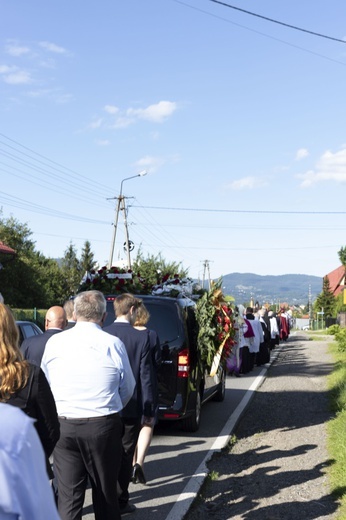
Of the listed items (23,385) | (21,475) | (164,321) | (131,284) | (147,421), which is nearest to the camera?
(21,475)

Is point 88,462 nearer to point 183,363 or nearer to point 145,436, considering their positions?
point 145,436

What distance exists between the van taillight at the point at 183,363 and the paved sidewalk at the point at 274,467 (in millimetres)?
1090

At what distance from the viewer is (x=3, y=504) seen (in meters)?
1.69

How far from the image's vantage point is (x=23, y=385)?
3.15m

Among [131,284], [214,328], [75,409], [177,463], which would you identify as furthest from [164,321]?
[75,409]

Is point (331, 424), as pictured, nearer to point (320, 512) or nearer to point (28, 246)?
point (320, 512)

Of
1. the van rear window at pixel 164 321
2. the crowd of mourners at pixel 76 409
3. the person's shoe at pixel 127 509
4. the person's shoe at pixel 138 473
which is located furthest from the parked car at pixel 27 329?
the person's shoe at pixel 127 509

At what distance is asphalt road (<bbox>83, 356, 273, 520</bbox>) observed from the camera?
6.14 meters

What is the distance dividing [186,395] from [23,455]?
7.45 metres

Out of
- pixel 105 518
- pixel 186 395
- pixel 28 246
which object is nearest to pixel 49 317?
pixel 105 518

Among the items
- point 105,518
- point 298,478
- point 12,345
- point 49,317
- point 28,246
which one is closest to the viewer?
point 12,345

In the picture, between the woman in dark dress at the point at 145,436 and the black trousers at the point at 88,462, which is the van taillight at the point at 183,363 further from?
the black trousers at the point at 88,462

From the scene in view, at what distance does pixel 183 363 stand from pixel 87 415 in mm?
4679

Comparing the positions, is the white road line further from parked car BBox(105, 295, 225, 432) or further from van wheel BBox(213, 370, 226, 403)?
parked car BBox(105, 295, 225, 432)
